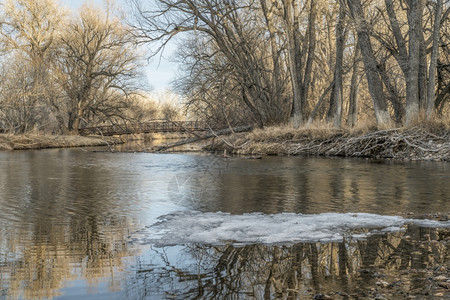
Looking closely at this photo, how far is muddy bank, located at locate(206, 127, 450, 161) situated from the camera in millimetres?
19188

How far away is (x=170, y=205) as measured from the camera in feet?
30.9

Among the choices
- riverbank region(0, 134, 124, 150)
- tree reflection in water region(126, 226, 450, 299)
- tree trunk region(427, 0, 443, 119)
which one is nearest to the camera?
tree reflection in water region(126, 226, 450, 299)

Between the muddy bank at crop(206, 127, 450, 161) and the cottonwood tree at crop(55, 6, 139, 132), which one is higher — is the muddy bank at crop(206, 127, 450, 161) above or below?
below

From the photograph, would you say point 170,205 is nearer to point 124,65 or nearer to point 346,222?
point 346,222

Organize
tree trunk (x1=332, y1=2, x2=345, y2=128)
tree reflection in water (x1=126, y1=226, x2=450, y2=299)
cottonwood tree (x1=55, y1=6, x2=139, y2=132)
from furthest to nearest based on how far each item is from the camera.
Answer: cottonwood tree (x1=55, y1=6, x2=139, y2=132)
tree trunk (x1=332, y1=2, x2=345, y2=128)
tree reflection in water (x1=126, y1=226, x2=450, y2=299)

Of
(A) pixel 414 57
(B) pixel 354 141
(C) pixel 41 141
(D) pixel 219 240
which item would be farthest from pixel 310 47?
(D) pixel 219 240

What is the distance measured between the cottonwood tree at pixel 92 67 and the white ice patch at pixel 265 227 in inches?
1495

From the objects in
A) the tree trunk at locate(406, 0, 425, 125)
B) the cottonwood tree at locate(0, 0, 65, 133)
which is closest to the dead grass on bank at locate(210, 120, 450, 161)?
the tree trunk at locate(406, 0, 425, 125)

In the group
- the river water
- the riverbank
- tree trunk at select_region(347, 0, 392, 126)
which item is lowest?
the river water

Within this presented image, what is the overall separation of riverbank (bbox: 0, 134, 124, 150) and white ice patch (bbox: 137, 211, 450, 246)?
77.2 feet

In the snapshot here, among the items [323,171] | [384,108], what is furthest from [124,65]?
[323,171]

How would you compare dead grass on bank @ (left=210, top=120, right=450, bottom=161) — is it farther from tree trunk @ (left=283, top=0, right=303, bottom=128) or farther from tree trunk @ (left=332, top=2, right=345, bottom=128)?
tree trunk @ (left=283, top=0, right=303, bottom=128)

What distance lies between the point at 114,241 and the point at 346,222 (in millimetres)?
3156

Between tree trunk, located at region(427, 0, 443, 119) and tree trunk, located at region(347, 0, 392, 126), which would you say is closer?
A: tree trunk, located at region(427, 0, 443, 119)
